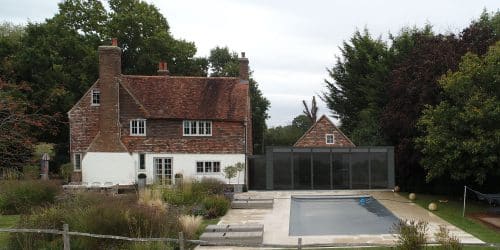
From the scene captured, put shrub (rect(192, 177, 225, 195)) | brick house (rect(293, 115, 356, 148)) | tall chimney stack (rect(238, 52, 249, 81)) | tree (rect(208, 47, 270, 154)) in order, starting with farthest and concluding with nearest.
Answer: tree (rect(208, 47, 270, 154))
brick house (rect(293, 115, 356, 148))
tall chimney stack (rect(238, 52, 249, 81))
shrub (rect(192, 177, 225, 195))

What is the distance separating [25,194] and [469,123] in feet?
54.4

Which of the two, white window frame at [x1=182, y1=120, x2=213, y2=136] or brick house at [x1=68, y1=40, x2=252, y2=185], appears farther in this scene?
white window frame at [x1=182, y1=120, x2=213, y2=136]

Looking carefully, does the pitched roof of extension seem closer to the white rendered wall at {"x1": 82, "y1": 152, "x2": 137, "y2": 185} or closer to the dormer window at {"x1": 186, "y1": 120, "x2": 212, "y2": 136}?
the dormer window at {"x1": 186, "y1": 120, "x2": 212, "y2": 136}

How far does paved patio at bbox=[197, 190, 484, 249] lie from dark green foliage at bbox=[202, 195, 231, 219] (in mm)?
313

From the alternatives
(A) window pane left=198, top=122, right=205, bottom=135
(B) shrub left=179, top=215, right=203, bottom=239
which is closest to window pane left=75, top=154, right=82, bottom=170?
(A) window pane left=198, top=122, right=205, bottom=135

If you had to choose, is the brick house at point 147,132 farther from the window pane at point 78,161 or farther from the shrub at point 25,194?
the shrub at point 25,194

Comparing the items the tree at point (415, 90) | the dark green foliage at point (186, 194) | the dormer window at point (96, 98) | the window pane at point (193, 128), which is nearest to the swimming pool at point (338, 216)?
the tree at point (415, 90)

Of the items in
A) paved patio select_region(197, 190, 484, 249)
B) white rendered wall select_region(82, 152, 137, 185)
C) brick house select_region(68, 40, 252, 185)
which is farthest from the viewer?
brick house select_region(68, 40, 252, 185)

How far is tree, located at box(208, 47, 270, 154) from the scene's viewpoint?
5106cm

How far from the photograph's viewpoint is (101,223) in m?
12.3

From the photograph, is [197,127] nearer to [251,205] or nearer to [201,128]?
[201,128]

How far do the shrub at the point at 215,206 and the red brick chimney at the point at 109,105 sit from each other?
1034cm

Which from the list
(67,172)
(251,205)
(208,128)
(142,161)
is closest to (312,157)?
(208,128)

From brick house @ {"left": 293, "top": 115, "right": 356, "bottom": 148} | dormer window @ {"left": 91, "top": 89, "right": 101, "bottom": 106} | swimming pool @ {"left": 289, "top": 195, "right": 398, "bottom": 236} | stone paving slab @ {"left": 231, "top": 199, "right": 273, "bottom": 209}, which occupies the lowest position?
swimming pool @ {"left": 289, "top": 195, "right": 398, "bottom": 236}
